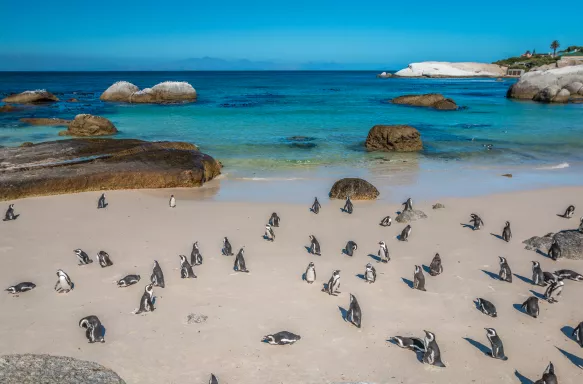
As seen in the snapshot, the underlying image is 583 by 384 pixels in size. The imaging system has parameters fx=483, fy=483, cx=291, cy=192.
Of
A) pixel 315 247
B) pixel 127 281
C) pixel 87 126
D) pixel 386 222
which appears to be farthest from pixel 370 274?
pixel 87 126

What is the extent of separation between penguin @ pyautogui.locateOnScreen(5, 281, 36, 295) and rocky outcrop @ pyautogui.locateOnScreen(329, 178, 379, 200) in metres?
9.52

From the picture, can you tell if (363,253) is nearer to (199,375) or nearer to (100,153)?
(199,375)

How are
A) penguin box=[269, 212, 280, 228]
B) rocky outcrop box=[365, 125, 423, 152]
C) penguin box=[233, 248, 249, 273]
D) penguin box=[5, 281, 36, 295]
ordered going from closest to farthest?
1. penguin box=[5, 281, 36, 295]
2. penguin box=[233, 248, 249, 273]
3. penguin box=[269, 212, 280, 228]
4. rocky outcrop box=[365, 125, 423, 152]

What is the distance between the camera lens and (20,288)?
9133 mm

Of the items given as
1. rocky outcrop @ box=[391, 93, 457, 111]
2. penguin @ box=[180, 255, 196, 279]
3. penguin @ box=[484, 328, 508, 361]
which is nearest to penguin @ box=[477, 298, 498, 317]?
penguin @ box=[484, 328, 508, 361]

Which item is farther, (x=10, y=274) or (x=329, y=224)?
(x=329, y=224)

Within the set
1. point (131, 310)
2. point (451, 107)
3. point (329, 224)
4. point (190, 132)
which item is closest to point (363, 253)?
point (329, 224)

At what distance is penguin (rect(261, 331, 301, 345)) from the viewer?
7.58 metres

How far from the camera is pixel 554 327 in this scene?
322 inches

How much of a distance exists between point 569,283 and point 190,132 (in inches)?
A: 1128

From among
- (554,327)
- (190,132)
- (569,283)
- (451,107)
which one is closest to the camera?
(554,327)

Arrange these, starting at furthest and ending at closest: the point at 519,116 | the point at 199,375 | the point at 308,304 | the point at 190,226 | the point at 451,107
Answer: the point at 451,107 → the point at 519,116 → the point at 190,226 → the point at 308,304 → the point at 199,375

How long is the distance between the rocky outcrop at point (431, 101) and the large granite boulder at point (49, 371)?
50.8 m

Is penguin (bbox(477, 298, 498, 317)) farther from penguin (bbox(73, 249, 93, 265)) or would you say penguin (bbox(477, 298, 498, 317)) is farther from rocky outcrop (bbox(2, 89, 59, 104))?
rocky outcrop (bbox(2, 89, 59, 104))
